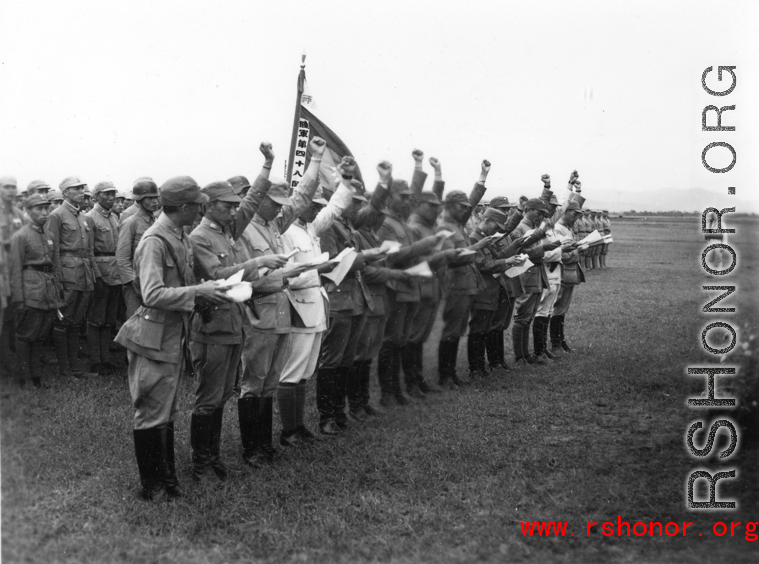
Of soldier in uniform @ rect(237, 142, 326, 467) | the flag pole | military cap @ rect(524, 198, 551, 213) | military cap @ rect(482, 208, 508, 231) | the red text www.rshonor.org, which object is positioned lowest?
the red text www.rshonor.org

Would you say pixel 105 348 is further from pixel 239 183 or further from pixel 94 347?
pixel 239 183

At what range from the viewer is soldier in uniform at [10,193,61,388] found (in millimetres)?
7566

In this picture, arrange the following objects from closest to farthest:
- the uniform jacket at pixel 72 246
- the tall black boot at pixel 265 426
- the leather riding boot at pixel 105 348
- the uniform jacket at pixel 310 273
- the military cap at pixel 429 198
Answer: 1. the tall black boot at pixel 265 426
2. the uniform jacket at pixel 310 273
3. the military cap at pixel 429 198
4. the uniform jacket at pixel 72 246
5. the leather riding boot at pixel 105 348

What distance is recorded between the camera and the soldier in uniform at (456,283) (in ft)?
24.6

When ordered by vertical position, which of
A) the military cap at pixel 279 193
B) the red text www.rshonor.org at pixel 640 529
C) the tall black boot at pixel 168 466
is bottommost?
the red text www.rshonor.org at pixel 640 529

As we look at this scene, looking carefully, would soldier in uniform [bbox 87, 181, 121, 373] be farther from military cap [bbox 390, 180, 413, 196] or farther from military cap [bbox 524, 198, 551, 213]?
military cap [bbox 524, 198, 551, 213]

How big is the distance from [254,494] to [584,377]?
5198mm

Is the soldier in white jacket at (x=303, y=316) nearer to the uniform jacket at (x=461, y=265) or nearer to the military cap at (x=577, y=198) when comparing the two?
the uniform jacket at (x=461, y=265)

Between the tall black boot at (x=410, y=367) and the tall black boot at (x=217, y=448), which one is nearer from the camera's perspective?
the tall black boot at (x=217, y=448)

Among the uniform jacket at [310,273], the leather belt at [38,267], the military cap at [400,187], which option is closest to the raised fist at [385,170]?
the uniform jacket at [310,273]

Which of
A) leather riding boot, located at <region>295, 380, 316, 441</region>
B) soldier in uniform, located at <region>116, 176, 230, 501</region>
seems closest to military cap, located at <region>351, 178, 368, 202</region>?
leather riding boot, located at <region>295, 380, 316, 441</region>

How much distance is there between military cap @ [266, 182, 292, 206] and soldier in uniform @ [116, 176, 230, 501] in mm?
783

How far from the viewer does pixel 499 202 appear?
8859 mm

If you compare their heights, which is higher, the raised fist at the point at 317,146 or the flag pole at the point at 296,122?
the flag pole at the point at 296,122
